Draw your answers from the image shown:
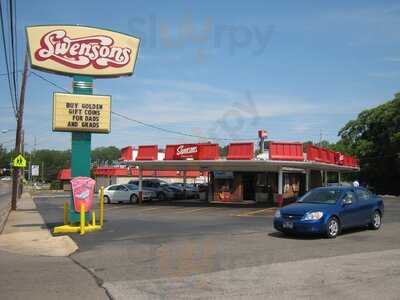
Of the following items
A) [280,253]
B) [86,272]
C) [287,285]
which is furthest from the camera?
[280,253]

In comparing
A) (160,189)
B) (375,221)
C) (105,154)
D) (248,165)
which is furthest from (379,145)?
(105,154)

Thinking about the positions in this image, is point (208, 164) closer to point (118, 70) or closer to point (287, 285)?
point (118, 70)

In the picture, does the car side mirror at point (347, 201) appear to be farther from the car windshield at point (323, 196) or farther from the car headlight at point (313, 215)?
the car headlight at point (313, 215)

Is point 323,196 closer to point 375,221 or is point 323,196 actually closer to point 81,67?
point 375,221

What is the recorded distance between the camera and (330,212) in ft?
49.4

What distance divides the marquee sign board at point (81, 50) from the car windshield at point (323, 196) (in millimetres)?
8035

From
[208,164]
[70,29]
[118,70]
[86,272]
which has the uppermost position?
[70,29]

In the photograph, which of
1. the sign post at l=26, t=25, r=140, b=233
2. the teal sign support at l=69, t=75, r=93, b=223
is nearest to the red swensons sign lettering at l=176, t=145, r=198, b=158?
the sign post at l=26, t=25, r=140, b=233

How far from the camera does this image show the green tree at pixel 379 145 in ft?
187

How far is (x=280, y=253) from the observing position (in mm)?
12180

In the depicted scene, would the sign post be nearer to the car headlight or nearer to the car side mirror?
the car headlight

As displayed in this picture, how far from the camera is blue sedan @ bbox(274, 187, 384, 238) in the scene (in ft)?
48.5

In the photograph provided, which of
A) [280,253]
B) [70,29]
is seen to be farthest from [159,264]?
[70,29]

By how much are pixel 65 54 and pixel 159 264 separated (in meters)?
10.6
